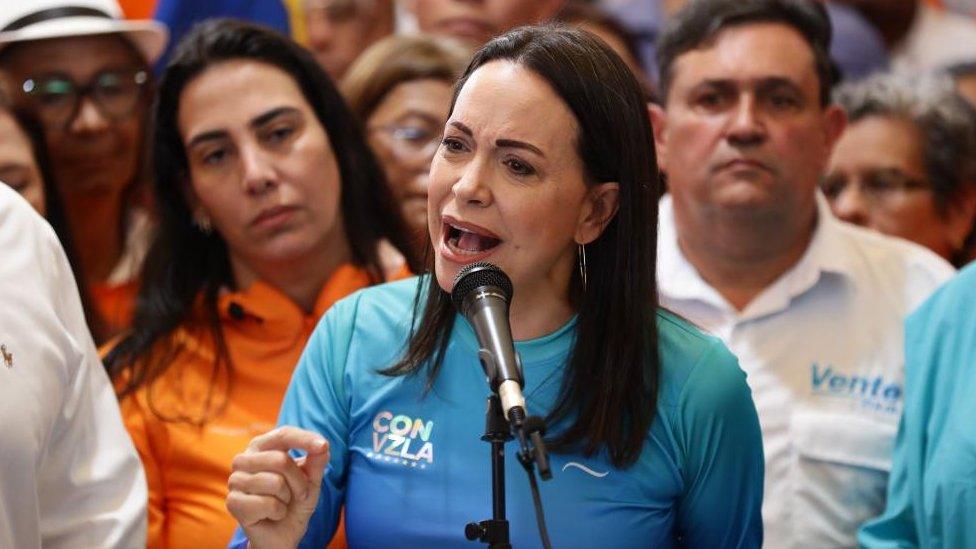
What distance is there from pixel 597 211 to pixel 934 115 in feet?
7.73

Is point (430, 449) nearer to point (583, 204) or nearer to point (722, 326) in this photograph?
point (583, 204)

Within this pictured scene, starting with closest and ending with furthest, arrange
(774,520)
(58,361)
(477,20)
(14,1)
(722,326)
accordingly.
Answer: (58,361), (774,520), (722,326), (14,1), (477,20)

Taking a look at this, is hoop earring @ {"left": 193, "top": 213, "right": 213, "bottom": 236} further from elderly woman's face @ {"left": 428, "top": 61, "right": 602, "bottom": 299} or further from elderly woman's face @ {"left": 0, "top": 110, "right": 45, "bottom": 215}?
elderly woman's face @ {"left": 428, "top": 61, "right": 602, "bottom": 299}

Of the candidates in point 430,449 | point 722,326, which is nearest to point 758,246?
point 722,326

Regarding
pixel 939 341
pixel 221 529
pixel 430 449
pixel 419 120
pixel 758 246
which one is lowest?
pixel 221 529

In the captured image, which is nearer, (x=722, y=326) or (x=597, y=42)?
(x=597, y=42)

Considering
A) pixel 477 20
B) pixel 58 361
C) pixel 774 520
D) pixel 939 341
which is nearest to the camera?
pixel 58 361

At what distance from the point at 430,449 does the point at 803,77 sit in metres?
1.84

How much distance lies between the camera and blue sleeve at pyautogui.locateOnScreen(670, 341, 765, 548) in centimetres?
263

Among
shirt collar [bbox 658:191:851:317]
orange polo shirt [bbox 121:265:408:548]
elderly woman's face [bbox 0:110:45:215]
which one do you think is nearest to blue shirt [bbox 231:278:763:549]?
orange polo shirt [bbox 121:265:408:548]

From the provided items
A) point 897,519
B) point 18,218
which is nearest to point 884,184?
point 897,519

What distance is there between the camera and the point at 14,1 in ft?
14.8

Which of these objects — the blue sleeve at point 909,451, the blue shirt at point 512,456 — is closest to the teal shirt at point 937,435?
Result: the blue sleeve at point 909,451

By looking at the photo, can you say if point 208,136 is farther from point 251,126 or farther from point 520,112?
point 520,112
